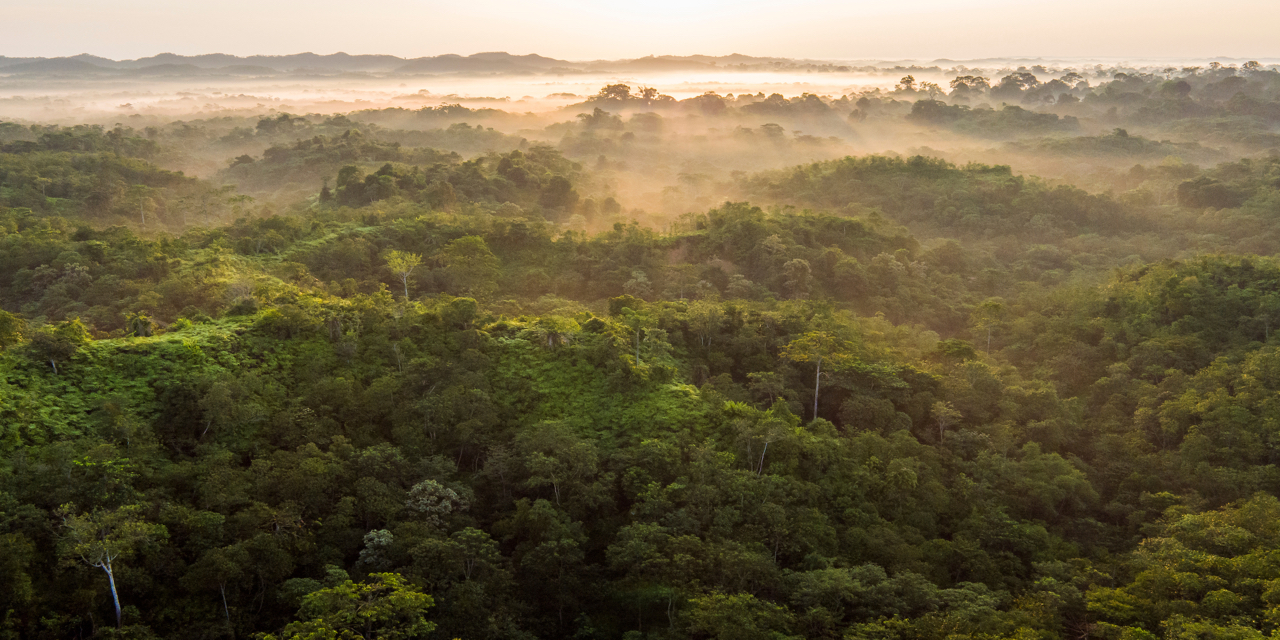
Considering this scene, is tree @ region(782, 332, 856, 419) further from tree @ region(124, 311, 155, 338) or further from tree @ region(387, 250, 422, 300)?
tree @ region(124, 311, 155, 338)

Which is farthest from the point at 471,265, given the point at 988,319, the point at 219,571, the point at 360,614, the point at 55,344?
the point at 988,319

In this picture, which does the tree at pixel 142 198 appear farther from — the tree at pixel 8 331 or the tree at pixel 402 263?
the tree at pixel 8 331

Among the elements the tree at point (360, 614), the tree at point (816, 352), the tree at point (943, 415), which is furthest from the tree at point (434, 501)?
the tree at point (943, 415)

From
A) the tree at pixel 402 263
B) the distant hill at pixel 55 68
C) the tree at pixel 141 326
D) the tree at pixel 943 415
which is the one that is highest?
the distant hill at pixel 55 68

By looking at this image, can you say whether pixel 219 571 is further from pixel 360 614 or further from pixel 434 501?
pixel 434 501

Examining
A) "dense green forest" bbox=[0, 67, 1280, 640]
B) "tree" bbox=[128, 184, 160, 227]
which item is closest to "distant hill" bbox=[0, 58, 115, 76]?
"tree" bbox=[128, 184, 160, 227]

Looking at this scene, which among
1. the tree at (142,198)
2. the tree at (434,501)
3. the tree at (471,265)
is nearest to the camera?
the tree at (434,501)
